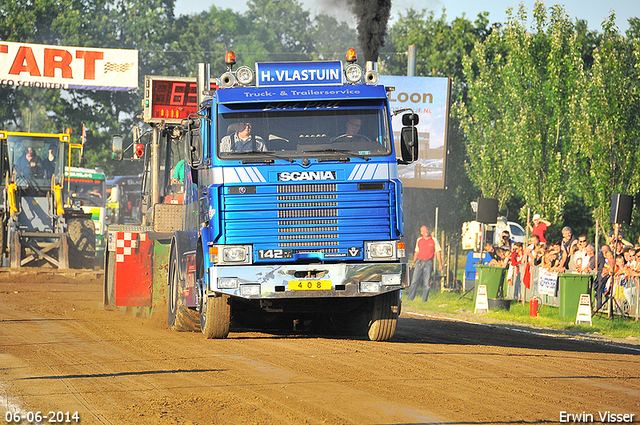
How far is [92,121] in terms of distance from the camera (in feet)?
181

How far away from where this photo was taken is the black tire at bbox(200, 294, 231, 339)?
12039 mm

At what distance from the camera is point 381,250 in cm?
1159

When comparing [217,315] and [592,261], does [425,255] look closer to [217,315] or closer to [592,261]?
[592,261]

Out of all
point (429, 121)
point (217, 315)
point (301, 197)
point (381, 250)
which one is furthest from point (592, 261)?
point (429, 121)

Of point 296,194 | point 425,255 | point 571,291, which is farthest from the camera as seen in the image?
point 425,255

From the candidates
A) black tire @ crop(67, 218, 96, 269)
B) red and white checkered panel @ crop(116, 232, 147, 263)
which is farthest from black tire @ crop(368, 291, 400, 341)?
black tire @ crop(67, 218, 96, 269)

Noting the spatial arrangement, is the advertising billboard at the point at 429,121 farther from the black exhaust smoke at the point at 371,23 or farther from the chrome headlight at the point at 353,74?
the chrome headlight at the point at 353,74

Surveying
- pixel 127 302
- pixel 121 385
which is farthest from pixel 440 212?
pixel 121 385

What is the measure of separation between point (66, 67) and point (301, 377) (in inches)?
972

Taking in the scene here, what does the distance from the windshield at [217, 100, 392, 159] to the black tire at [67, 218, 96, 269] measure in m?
14.2

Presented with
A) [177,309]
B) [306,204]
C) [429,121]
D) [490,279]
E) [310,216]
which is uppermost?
[429,121]

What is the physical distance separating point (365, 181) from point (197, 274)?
8.91 ft

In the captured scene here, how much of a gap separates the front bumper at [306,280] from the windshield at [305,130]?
4.73 feet

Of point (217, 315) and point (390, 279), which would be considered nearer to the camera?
point (390, 279)
